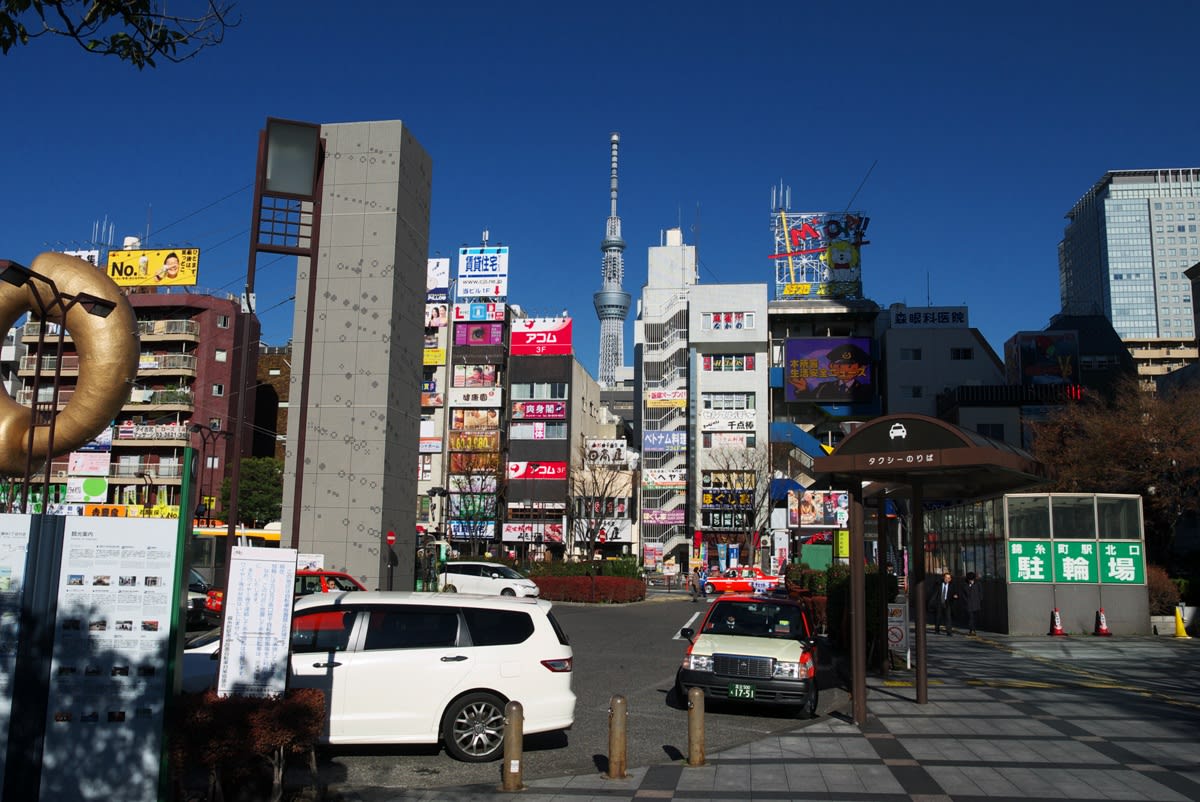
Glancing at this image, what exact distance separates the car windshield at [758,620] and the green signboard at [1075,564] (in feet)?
48.6

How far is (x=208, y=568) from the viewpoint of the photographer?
31328 mm

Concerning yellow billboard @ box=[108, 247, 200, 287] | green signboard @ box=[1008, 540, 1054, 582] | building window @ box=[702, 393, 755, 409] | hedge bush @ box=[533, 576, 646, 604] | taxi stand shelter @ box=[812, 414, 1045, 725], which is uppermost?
yellow billboard @ box=[108, 247, 200, 287]

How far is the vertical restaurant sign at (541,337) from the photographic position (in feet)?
243

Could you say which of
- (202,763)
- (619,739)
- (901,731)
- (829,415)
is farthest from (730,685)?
(829,415)

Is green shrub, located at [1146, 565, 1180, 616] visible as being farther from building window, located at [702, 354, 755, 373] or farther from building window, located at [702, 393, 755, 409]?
building window, located at [702, 354, 755, 373]

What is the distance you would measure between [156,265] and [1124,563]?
59.3 m

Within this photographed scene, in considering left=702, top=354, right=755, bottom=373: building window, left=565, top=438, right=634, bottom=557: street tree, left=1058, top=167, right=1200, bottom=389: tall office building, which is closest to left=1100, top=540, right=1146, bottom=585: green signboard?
left=565, top=438, right=634, bottom=557: street tree

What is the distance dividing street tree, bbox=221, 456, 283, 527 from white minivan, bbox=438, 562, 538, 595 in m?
30.2

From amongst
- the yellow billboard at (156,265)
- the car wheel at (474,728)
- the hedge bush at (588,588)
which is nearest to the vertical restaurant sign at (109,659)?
the car wheel at (474,728)

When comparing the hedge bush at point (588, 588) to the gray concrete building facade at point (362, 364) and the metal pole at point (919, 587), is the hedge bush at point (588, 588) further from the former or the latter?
the metal pole at point (919, 587)

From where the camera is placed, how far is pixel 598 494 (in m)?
70.1

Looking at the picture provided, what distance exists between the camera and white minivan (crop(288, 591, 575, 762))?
955 centimetres

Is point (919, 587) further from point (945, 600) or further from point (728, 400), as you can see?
point (728, 400)

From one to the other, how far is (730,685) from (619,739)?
3608 mm
